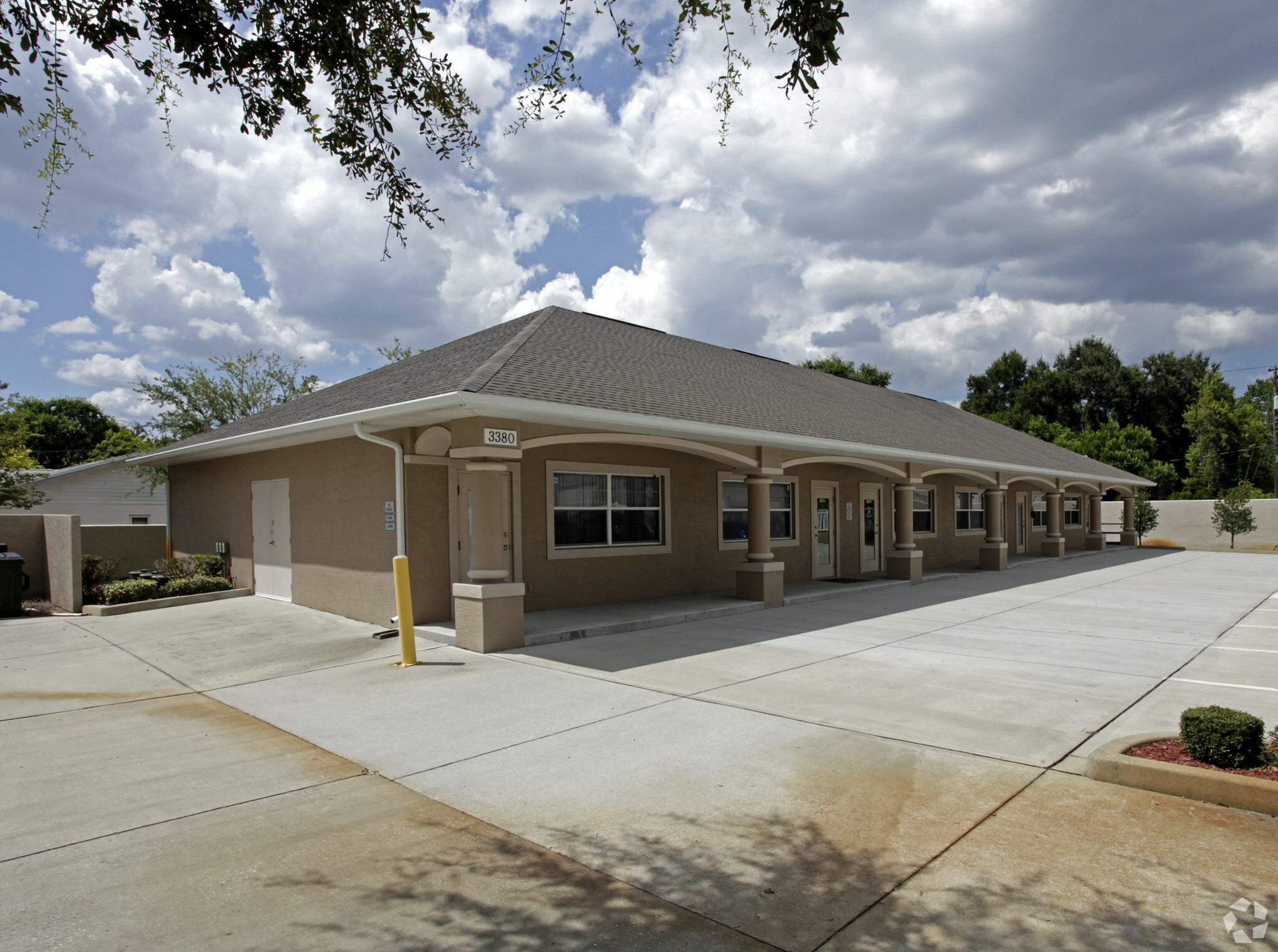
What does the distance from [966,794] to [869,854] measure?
3.80 feet

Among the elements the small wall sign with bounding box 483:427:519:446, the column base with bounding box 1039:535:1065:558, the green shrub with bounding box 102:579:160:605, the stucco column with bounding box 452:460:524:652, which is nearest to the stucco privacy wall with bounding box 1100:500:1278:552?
the column base with bounding box 1039:535:1065:558

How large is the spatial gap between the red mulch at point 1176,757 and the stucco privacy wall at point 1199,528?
3365 centimetres

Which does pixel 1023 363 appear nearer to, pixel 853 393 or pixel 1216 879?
pixel 853 393

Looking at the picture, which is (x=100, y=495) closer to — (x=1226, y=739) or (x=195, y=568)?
(x=195, y=568)

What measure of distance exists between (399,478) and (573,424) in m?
2.51

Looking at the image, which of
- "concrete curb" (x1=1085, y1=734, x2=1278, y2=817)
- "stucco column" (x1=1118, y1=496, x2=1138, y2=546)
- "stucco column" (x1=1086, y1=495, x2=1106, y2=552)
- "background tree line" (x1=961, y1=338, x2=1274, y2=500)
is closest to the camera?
"concrete curb" (x1=1085, y1=734, x2=1278, y2=817)

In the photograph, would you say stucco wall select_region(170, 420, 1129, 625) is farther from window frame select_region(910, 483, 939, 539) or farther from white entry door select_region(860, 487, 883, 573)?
window frame select_region(910, 483, 939, 539)

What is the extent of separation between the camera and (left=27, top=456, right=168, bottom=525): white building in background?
98.7 ft

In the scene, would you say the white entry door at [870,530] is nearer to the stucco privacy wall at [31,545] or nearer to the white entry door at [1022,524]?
the white entry door at [1022,524]

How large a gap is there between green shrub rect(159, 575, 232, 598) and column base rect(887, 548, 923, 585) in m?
14.0

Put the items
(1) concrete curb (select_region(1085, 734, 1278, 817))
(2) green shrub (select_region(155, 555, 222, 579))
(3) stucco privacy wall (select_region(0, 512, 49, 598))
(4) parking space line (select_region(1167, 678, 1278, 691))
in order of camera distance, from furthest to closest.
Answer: (2) green shrub (select_region(155, 555, 222, 579)), (3) stucco privacy wall (select_region(0, 512, 49, 598)), (4) parking space line (select_region(1167, 678, 1278, 691)), (1) concrete curb (select_region(1085, 734, 1278, 817))

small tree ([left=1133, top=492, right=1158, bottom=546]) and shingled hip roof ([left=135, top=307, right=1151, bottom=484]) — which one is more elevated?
shingled hip roof ([left=135, top=307, right=1151, bottom=484])

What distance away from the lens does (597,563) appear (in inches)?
520

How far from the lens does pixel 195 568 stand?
15.6m
